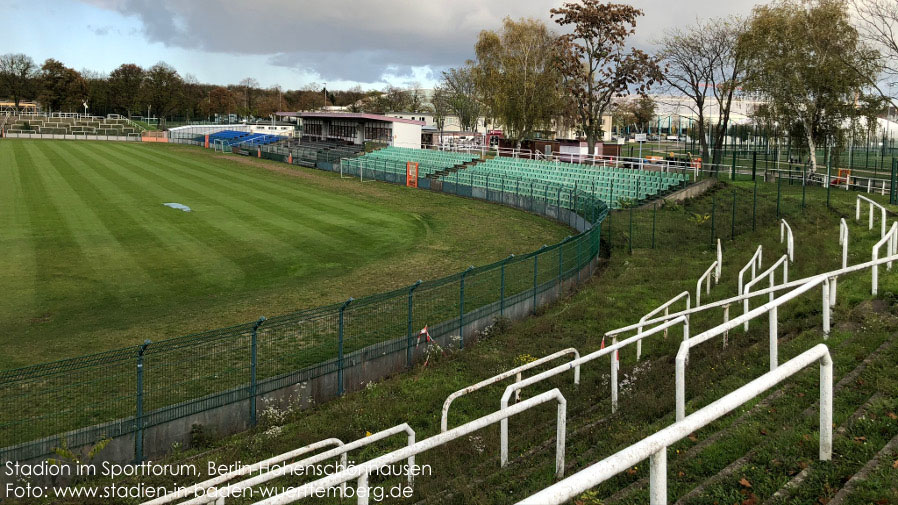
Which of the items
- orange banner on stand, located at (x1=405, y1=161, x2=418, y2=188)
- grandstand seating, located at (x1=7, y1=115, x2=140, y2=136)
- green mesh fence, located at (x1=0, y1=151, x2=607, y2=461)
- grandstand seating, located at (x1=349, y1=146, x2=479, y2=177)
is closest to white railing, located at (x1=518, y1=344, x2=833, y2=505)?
green mesh fence, located at (x1=0, y1=151, x2=607, y2=461)

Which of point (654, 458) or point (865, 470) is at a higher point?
point (654, 458)

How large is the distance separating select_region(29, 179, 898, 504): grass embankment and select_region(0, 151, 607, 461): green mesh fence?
0.65 m

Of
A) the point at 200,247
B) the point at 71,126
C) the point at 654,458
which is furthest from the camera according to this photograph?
the point at 71,126

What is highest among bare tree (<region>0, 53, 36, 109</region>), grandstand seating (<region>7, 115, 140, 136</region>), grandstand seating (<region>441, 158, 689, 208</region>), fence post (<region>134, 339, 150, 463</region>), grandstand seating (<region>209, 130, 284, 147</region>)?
bare tree (<region>0, 53, 36, 109</region>)

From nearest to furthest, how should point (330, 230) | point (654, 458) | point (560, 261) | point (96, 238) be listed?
point (654, 458), point (560, 261), point (96, 238), point (330, 230)

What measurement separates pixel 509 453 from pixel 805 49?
4071 centimetres

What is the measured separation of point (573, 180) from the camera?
42125mm

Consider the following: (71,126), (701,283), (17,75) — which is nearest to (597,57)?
(701,283)

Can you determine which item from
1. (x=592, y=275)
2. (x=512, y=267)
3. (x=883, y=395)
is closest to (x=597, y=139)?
(x=592, y=275)

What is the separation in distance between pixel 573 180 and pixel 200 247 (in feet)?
79.9

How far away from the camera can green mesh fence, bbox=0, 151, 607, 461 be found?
9727 millimetres

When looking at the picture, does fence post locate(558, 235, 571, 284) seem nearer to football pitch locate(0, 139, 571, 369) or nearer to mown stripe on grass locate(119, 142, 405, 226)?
football pitch locate(0, 139, 571, 369)

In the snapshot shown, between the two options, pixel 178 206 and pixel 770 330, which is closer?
pixel 770 330

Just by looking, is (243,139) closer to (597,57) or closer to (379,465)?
(597,57)
